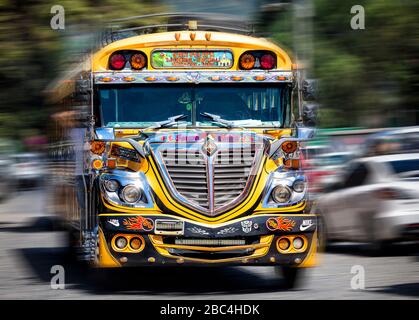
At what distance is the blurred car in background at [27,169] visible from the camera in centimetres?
3806

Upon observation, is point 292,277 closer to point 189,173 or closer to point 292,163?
point 292,163

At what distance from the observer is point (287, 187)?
11.2 metres

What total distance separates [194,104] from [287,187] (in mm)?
1414

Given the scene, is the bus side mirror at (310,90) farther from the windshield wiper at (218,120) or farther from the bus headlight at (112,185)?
the bus headlight at (112,185)

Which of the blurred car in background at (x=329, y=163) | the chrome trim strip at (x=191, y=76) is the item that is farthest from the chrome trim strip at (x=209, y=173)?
the blurred car in background at (x=329, y=163)

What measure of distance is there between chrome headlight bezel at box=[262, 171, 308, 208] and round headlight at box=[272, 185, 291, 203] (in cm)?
2

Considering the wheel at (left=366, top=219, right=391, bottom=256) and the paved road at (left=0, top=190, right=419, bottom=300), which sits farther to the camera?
the wheel at (left=366, top=219, right=391, bottom=256)

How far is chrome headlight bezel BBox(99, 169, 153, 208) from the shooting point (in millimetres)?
11008

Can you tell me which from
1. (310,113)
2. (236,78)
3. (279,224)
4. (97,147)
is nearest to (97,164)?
(97,147)

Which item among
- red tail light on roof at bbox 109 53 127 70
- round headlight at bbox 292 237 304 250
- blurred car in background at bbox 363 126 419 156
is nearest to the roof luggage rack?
red tail light on roof at bbox 109 53 127 70

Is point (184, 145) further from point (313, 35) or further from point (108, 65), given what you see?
point (313, 35)

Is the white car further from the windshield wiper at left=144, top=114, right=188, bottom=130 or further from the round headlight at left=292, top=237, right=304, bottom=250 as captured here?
the windshield wiper at left=144, top=114, right=188, bottom=130

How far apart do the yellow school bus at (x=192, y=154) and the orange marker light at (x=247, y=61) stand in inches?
0.4

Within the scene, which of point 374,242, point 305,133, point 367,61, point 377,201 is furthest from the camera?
point 367,61
